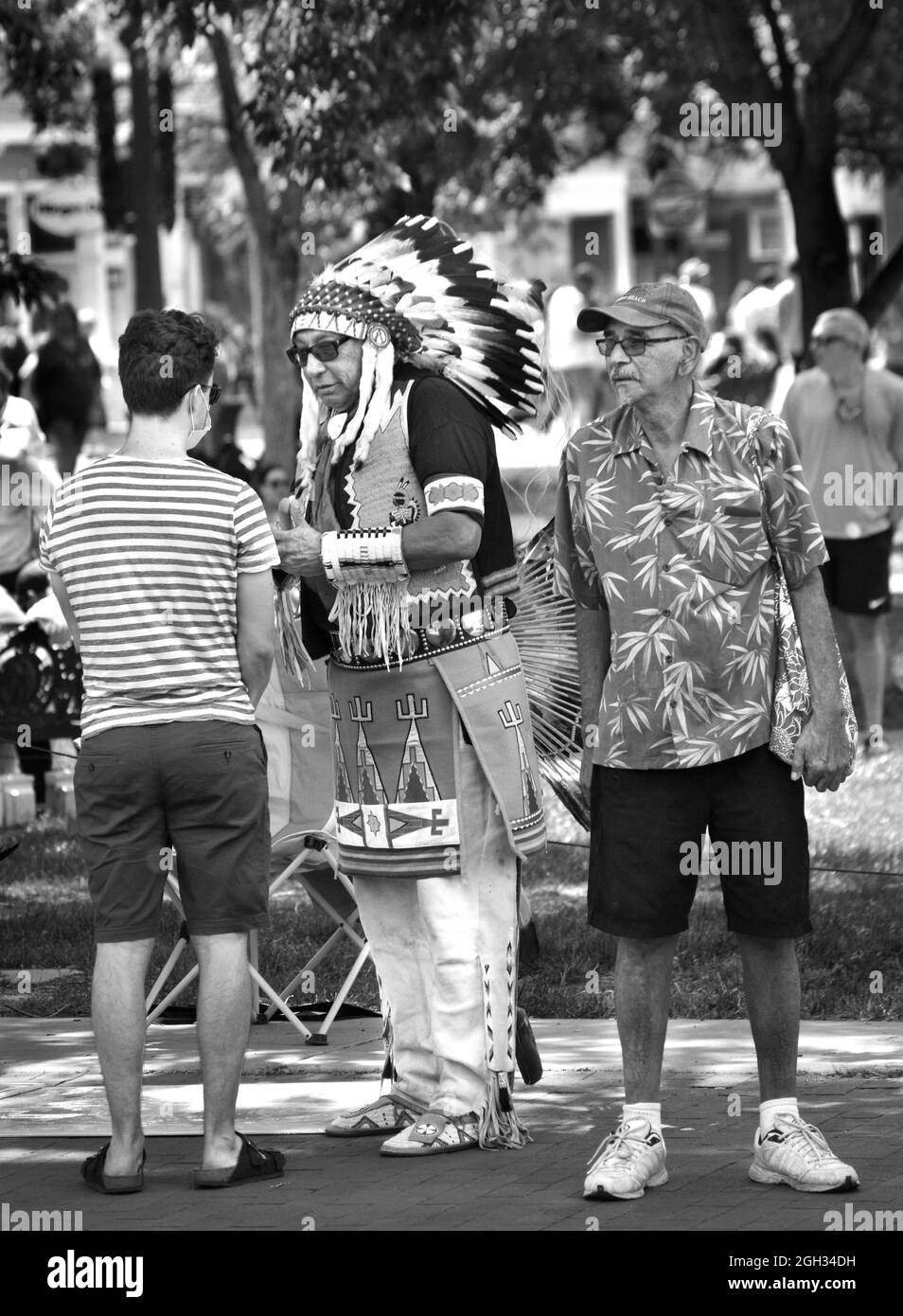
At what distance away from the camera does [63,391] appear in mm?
20516

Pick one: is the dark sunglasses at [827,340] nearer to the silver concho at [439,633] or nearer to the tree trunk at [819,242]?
the tree trunk at [819,242]

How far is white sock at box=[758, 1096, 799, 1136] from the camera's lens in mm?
5031

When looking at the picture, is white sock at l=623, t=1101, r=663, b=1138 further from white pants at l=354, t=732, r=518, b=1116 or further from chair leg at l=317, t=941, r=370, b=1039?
chair leg at l=317, t=941, r=370, b=1039

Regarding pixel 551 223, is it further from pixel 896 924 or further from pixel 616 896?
pixel 616 896

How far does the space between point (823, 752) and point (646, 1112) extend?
897mm

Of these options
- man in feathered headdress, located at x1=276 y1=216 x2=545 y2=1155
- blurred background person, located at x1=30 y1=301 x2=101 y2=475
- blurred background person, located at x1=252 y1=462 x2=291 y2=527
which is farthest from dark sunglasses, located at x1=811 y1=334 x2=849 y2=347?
blurred background person, located at x1=30 y1=301 x2=101 y2=475

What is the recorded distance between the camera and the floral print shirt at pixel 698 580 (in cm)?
494

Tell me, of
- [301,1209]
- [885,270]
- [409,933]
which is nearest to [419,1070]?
[409,933]

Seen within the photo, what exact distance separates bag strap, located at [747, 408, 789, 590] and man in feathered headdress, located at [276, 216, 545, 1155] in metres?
0.68

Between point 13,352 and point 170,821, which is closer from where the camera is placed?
point 170,821

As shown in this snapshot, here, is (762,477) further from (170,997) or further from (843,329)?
(843,329)

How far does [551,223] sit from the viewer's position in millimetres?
37781

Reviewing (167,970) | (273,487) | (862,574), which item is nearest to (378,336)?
(167,970)

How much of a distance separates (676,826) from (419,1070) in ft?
3.58
